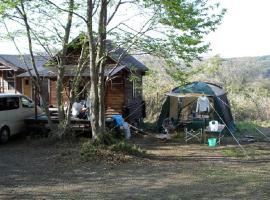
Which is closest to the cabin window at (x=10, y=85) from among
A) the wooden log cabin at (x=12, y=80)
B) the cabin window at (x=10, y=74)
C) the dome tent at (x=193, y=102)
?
the wooden log cabin at (x=12, y=80)

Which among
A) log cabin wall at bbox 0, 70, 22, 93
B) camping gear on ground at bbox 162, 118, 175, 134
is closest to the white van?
camping gear on ground at bbox 162, 118, 175, 134

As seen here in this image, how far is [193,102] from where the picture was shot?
17781 mm

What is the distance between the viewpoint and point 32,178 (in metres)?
8.52

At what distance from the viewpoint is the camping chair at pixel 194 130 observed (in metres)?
14.7

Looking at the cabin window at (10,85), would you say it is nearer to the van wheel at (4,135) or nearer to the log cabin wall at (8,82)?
the log cabin wall at (8,82)

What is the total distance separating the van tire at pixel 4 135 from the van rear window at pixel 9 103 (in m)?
0.72

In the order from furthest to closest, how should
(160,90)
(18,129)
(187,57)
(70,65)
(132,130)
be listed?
1. (160,90)
2. (70,65)
3. (132,130)
4. (18,129)
5. (187,57)

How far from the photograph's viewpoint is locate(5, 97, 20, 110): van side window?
1331cm

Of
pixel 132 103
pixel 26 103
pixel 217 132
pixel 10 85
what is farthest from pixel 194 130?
pixel 10 85

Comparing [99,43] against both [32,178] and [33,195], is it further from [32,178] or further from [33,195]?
[33,195]

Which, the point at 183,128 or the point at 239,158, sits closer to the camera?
the point at 239,158

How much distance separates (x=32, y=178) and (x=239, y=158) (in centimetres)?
590

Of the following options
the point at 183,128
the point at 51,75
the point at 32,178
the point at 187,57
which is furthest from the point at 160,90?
the point at 32,178

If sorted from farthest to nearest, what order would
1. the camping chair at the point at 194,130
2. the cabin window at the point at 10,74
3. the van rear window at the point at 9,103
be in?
the cabin window at the point at 10,74 → the camping chair at the point at 194,130 → the van rear window at the point at 9,103
